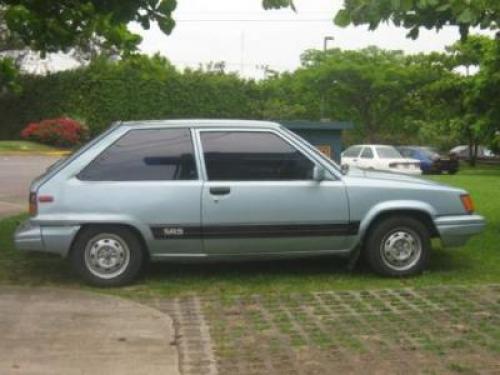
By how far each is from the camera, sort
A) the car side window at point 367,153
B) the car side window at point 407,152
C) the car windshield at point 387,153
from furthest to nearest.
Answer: the car side window at point 407,152
the car side window at point 367,153
the car windshield at point 387,153

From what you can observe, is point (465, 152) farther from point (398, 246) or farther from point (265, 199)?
point (265, 199)

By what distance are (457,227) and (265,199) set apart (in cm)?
195

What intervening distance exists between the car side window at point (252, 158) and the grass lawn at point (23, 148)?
27463 millimetres

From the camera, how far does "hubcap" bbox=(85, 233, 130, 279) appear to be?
7.65 meters

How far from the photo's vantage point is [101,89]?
1599 inches

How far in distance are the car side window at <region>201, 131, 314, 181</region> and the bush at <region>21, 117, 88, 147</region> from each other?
1199 inches

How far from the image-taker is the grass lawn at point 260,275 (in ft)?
25.4

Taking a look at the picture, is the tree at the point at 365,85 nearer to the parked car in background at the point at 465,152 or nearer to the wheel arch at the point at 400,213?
the parked car in background at the point at 465,152

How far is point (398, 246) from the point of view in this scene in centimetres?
805

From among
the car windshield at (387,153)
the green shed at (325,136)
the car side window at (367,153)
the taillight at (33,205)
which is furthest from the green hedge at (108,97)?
the taillight at (33,205)

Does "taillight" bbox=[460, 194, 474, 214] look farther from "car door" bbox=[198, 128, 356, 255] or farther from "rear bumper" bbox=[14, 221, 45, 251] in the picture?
"rear bumper" bbox=[14, 221, 45, 251]

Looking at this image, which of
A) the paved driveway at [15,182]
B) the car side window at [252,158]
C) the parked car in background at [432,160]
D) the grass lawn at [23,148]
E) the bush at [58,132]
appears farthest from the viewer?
the bush at [58,132]

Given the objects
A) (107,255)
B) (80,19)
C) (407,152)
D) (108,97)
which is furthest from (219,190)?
(108,97)

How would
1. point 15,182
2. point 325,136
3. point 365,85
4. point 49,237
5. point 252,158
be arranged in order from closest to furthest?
1. point 49,237
2. point 252,158
3. point 325,136
4. point 15,182
5. point 365,85
